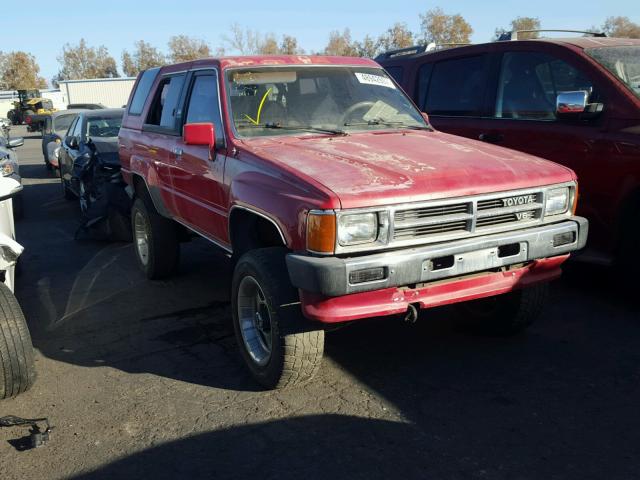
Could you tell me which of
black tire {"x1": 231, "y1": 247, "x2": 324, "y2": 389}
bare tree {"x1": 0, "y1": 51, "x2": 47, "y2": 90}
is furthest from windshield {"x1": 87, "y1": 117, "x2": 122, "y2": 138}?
bare tree {"x1": 0, "y1": 51, "x2": 47, "y2": 90}

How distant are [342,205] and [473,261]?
32.8 inches

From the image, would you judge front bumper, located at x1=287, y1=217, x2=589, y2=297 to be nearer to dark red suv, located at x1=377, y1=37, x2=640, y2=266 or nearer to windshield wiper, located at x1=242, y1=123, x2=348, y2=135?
dark red suv, located at x1=377, y1=37, x2=640, y2=266

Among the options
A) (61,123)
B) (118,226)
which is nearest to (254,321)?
(118,226)

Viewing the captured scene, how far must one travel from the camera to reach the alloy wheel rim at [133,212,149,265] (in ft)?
20.9

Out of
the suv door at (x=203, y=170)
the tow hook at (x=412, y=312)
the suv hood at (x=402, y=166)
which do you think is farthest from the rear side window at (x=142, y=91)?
the tow hook at (x=412, y=312)

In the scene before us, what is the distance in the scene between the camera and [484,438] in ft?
10.6

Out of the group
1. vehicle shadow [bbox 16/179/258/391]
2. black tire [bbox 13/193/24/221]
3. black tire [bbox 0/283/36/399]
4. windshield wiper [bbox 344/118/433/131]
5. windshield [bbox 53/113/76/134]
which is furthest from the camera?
windshield [bbox 53/113/76/134]

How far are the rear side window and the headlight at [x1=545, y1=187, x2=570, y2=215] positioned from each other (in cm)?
395

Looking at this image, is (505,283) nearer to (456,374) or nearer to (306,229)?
(456,374)

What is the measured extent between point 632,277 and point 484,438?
2.38 meters

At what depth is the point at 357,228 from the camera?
3.23m

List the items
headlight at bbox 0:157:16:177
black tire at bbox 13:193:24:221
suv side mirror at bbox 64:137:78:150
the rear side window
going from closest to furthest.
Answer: the rear side window → headlight at bbox 0:157:16:177 → black tire at bbox 13:193:24:221 → suv side mirror at bbox 64:137:78:150

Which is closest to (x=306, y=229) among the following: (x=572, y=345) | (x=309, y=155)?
(x=309, y=155)

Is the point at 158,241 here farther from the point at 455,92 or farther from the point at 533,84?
the point at 533,84
